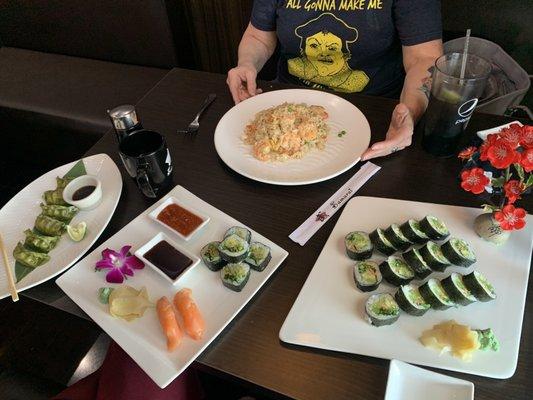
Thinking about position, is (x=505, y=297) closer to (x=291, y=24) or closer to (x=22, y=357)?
(x=291, y=24)

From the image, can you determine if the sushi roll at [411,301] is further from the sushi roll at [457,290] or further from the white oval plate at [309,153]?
the white oval plate at [309,153]

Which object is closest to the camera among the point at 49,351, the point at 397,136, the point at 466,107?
the point at 466,107

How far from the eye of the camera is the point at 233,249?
103 cm

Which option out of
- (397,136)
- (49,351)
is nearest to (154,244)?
(397,136)

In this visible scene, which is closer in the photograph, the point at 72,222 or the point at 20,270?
the point at 20,270

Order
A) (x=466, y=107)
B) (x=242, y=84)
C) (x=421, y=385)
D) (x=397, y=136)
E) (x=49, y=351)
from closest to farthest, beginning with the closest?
(x=421, y=385) < (x=466, y=107) < (x=397, y=136) < (x=242, y=84) < (x=49, y=351)

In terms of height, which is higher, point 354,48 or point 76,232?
point 354,48

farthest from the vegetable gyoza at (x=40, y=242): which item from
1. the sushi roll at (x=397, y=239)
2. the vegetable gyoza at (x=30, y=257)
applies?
the sushi roll at (x=397, y=239)

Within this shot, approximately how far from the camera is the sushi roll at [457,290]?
891 mm

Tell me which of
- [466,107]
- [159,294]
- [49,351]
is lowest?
[49,351]

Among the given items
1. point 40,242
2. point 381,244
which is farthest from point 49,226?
point 381,244

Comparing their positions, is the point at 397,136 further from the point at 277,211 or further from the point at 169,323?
the point at 169,323

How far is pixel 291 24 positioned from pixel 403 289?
121 cm

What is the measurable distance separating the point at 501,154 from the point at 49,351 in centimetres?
201
